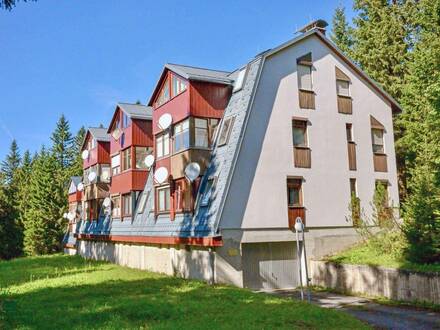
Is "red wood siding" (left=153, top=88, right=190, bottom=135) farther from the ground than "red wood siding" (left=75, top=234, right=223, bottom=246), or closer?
farther from the ground

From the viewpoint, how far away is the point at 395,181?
25.5 meters

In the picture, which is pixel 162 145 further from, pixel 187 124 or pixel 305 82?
pixel 305 82

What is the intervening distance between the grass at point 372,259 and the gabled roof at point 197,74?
10433 mm

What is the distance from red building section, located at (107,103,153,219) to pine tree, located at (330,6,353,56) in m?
18.8

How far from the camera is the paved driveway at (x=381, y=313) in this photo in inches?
506

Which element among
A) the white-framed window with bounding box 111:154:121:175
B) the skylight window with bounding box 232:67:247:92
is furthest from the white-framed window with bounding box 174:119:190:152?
the white-framed window with bounding box 111:154:121:175

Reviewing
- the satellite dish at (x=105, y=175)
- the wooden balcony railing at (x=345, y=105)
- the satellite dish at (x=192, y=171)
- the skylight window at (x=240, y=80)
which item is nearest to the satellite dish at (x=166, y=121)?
the satellite dish at (x=192, y=171)

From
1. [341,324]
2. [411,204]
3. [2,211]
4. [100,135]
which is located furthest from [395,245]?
[2,211]

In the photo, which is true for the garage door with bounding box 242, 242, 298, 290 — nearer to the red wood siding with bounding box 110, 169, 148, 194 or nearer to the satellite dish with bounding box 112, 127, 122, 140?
the red wood siding with bounding box 110, 169, 148, 194

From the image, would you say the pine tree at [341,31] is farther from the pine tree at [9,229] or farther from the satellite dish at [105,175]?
the pine tree at [9,229]

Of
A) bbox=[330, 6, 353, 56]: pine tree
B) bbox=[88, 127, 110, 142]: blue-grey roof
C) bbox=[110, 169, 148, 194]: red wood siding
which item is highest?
bbox=[330, 6, 353, 56]: pine tree

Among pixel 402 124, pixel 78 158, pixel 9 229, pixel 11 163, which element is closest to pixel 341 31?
pixel 402 124

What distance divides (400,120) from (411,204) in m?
15.2

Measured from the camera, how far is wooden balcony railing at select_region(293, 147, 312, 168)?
22.3m
